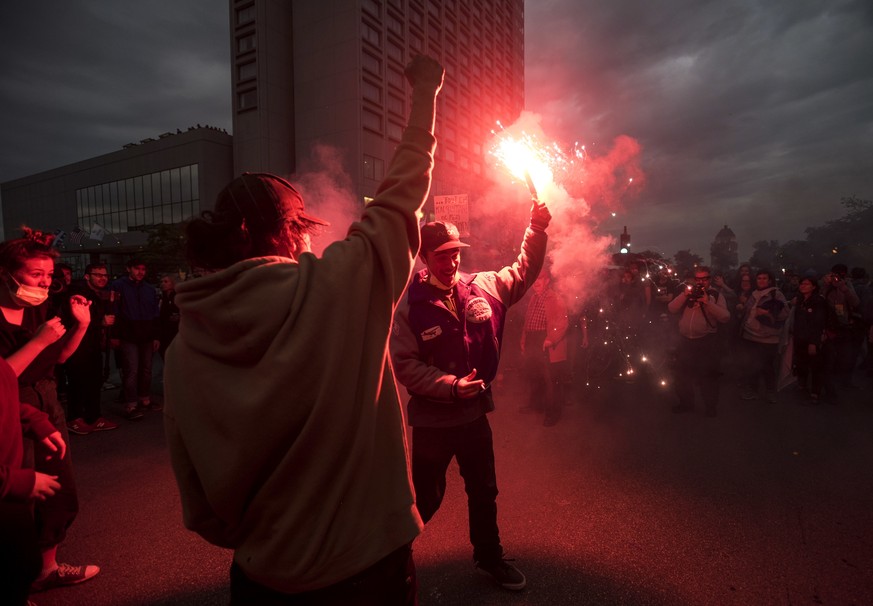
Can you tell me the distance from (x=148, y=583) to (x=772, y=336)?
346 inches

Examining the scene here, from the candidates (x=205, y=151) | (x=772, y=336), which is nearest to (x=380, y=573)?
(x=772, y=336)

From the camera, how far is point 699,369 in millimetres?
6582

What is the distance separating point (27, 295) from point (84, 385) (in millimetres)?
4214

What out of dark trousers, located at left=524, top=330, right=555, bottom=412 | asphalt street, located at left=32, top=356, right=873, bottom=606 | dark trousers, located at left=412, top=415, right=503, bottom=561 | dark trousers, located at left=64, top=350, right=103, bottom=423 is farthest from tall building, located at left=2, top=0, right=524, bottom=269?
dark trousers, located at left=412, top=415, right=503, bottom=561

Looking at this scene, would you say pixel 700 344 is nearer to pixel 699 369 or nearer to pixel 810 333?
pixel 699 369

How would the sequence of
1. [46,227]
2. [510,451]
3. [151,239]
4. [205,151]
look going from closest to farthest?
[510,451], [151,239], [205,151], [46,227]

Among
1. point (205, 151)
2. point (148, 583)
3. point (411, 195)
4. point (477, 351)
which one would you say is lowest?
point (148, 583)

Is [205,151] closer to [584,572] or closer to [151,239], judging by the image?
[151,239]

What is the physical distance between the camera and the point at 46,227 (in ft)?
191

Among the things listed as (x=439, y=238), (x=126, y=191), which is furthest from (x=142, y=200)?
(x=439, y=238)

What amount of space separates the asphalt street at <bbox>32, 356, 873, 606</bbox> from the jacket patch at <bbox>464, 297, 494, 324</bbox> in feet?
5.77

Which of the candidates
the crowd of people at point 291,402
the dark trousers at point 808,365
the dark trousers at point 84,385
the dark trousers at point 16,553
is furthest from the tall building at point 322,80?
the crowd of people at point 291,402

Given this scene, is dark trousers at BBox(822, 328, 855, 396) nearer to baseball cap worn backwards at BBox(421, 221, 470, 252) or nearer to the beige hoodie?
baseball cap worn backwards at BBox(421, 221, 470, 252)

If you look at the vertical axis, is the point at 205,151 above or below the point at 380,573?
above
